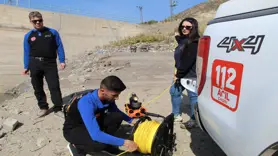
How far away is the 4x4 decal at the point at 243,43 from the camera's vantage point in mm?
1930

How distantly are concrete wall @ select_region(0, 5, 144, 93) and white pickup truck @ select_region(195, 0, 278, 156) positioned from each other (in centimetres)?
1552

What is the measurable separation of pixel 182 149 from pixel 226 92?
80.2 inches

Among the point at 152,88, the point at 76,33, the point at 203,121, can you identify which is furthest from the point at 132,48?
the point at 76,33

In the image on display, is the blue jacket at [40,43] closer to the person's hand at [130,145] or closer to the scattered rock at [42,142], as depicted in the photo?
the scattered rock at [42,142]

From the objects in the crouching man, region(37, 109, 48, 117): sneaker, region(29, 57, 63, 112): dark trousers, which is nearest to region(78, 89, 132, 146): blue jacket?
the crouching man

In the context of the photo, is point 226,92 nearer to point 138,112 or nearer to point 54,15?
point 138,112

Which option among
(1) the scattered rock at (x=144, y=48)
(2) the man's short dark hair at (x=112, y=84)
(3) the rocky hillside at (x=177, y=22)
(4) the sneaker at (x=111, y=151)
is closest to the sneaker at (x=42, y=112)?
(4) the sneaker at (x=111, y=151)

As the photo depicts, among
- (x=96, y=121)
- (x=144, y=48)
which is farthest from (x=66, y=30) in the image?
(x=96, y=121)

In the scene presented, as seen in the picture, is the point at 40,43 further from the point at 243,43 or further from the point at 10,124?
the point at 243,43

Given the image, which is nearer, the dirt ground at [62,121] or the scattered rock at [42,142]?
the dirt ground at [62,121]

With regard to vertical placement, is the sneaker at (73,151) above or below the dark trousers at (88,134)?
below

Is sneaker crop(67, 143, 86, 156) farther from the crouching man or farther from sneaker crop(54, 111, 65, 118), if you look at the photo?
sneaker crop(54, 111, 65, 118)

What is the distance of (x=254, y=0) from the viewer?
2119 mm

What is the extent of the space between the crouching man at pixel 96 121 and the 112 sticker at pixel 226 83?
116 centimetres
